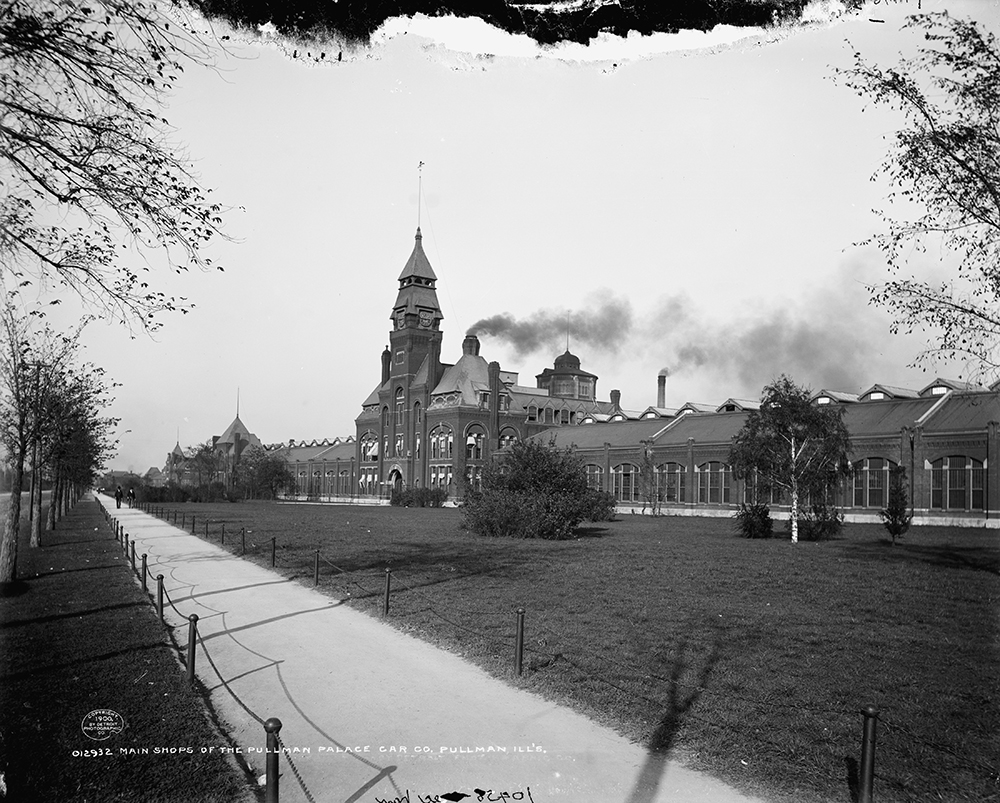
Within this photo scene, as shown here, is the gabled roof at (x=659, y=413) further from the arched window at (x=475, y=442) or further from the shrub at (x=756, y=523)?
the shrub at (x=756, y=523)

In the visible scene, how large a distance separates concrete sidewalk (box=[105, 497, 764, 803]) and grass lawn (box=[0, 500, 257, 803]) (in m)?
0.35

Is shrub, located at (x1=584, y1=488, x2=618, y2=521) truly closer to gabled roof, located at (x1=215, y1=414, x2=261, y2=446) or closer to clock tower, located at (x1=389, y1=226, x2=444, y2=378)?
clock tower, located at (x1=389, y1=226, x2=444, y2=378)

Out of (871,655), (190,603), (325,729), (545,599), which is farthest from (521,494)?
(325,729)

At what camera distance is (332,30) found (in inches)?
247

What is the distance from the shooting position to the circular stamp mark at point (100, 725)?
638cm

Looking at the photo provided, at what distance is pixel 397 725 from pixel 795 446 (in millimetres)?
28298

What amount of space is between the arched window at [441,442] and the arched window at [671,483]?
2477cm

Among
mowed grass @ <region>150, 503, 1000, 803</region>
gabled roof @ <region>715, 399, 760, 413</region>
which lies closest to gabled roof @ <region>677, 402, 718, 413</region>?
gabled roof @ <region>715, 399, 760, 413</region>

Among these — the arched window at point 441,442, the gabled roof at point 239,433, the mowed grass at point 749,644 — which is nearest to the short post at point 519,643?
the mowed grass at point 749,644

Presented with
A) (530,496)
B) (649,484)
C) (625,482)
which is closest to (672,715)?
(530,496)

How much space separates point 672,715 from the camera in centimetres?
762

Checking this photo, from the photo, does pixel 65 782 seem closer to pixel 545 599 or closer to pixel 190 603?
pixel 190 603

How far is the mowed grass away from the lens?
21.8ft

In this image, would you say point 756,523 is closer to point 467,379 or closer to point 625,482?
point 625,482
